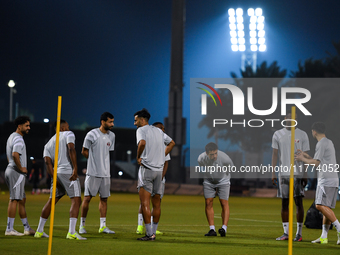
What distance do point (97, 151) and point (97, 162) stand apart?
245 mm

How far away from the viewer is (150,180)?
11.0 m

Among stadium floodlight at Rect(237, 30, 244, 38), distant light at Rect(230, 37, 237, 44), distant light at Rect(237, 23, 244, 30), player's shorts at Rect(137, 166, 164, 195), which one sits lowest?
player's shorts at Rect(137, 166, 164, 195)

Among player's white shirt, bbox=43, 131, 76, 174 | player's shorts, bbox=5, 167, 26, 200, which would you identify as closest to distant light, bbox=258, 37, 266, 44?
player's white shirt, bbox=43, 131, 76, 174

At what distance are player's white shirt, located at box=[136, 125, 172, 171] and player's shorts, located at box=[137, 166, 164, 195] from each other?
3.9 inches

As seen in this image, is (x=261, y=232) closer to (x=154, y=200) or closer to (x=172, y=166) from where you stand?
(x=154, y=200)

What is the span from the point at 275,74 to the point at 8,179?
44593 millimetres

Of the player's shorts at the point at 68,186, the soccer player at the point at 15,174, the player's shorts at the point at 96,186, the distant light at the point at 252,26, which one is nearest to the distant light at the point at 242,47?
the distant light at the point at 252,26

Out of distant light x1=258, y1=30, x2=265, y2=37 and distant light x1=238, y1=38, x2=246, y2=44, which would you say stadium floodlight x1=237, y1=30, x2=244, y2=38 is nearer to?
distant light x1=238, y1=38, x2=246, y2=44

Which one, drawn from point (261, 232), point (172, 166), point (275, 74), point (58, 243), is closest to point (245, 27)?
point (275, 74)

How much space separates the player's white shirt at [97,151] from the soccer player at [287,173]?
3.59 m

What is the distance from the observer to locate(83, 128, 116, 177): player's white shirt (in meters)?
11.9

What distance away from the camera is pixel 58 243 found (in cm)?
1020

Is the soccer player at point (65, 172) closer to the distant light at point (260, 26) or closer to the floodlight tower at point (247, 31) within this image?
the floodlight tower at point (247, 31)

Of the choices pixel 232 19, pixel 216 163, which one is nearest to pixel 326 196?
pixel 216 163
